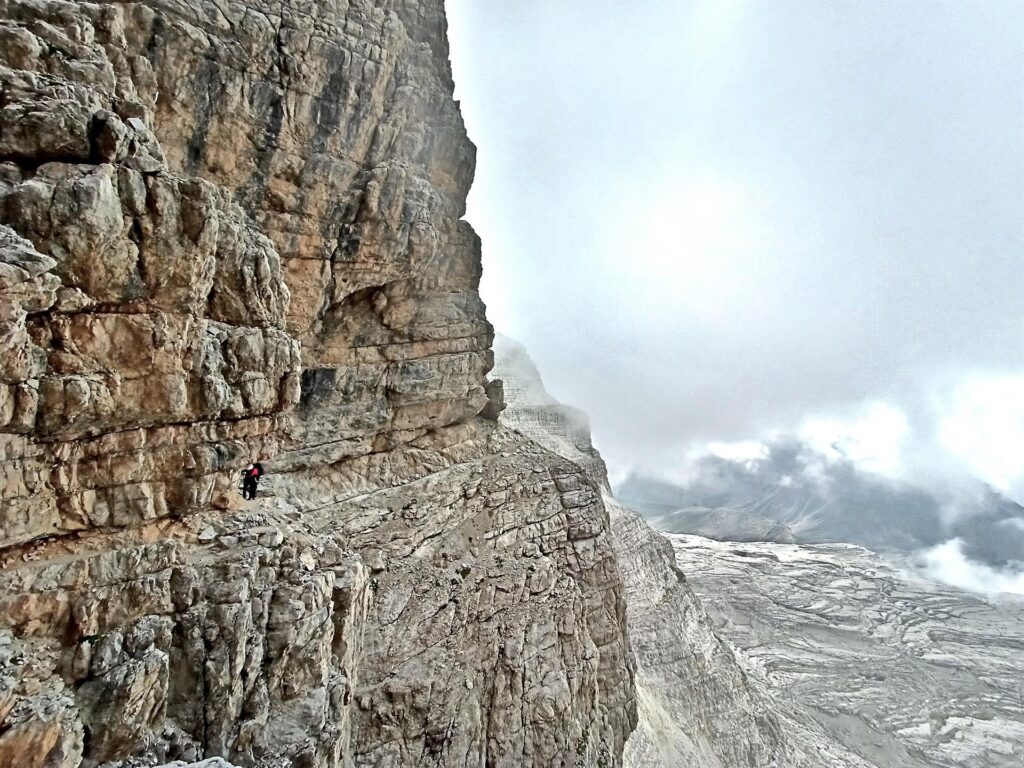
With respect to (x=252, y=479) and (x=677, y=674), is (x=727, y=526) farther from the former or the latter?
(x=252, y=479)

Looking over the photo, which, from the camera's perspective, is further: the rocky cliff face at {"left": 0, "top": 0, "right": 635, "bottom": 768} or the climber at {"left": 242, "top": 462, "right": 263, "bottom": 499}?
the climber at {"left": 242, "top": 462, "right": 263, "bottom": 499}

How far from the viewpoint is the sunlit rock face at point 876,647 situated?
222 feet

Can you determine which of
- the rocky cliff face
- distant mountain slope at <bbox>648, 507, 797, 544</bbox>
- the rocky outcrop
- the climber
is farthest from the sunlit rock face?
the climber

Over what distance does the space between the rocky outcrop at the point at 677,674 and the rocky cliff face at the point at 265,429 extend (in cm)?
1576

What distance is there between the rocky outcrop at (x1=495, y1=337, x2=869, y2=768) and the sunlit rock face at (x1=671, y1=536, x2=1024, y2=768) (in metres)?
13.3

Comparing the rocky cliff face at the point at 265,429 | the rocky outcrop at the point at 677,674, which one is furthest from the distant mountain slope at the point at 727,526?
the rocky cliff face at the point at 265,429

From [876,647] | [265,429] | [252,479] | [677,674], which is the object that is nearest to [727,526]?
[876,647]

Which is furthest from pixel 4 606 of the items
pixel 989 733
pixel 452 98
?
pixel 989 733

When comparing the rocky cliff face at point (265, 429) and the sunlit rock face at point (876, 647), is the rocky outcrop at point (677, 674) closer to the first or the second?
the sunlit rock face at point (876, 647)

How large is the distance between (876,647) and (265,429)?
102 metres

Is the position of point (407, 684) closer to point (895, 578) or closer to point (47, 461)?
point (47, 461)

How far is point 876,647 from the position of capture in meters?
83.2

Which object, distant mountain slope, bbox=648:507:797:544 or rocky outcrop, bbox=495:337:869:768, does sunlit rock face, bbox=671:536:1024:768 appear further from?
distant mountain slope, bbox=648:507:797:544

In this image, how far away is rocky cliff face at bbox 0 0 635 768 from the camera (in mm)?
10477
